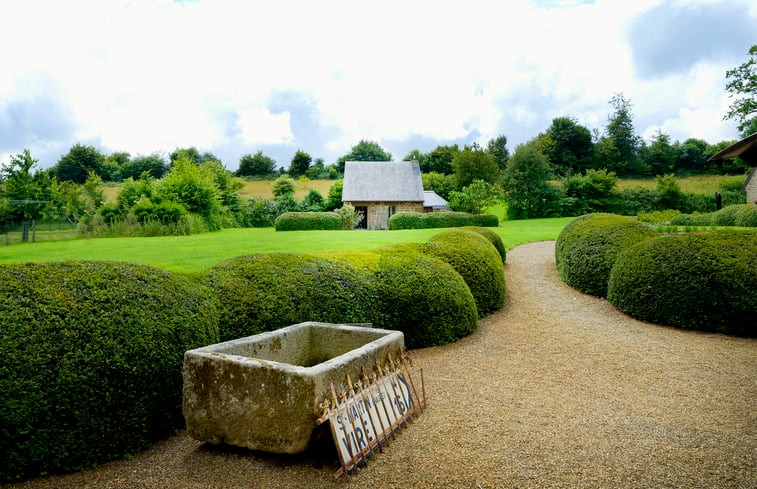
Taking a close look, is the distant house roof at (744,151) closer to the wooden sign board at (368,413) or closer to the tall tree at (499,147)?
the wooden sign board at (368,413)

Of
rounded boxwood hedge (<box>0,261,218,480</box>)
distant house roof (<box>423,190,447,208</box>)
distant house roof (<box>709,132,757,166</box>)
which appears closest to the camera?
rounded boxwood hedge (<box>0,261,218,480</box>)

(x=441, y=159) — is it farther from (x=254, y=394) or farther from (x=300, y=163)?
(x=254, y=394)

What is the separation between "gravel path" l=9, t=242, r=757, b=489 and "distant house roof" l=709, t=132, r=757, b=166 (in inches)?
358

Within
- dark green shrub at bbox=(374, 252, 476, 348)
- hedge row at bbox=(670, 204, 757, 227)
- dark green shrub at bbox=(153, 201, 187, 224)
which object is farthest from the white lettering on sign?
dark green shrub at bbox=(153, 201, 187, 224)

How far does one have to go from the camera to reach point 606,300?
10.0 metres

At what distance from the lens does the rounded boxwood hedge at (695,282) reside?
7770 mm

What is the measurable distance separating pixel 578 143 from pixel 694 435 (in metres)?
53.2

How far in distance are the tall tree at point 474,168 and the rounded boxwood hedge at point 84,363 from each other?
1848 inches

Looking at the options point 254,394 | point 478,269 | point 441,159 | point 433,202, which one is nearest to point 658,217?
point 478,269

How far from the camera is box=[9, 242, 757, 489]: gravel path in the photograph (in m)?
3.53

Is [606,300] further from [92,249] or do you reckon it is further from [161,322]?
[92,249]

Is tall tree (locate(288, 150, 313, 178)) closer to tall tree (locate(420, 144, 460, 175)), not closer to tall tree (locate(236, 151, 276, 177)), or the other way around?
tall tree (locate(236, 151, 276, 177))

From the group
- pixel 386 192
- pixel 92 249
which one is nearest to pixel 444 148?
pixel 386 192

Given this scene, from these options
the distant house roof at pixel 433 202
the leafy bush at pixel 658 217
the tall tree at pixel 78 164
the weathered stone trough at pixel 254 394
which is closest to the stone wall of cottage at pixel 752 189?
the leafy bush at pixel 658 217
